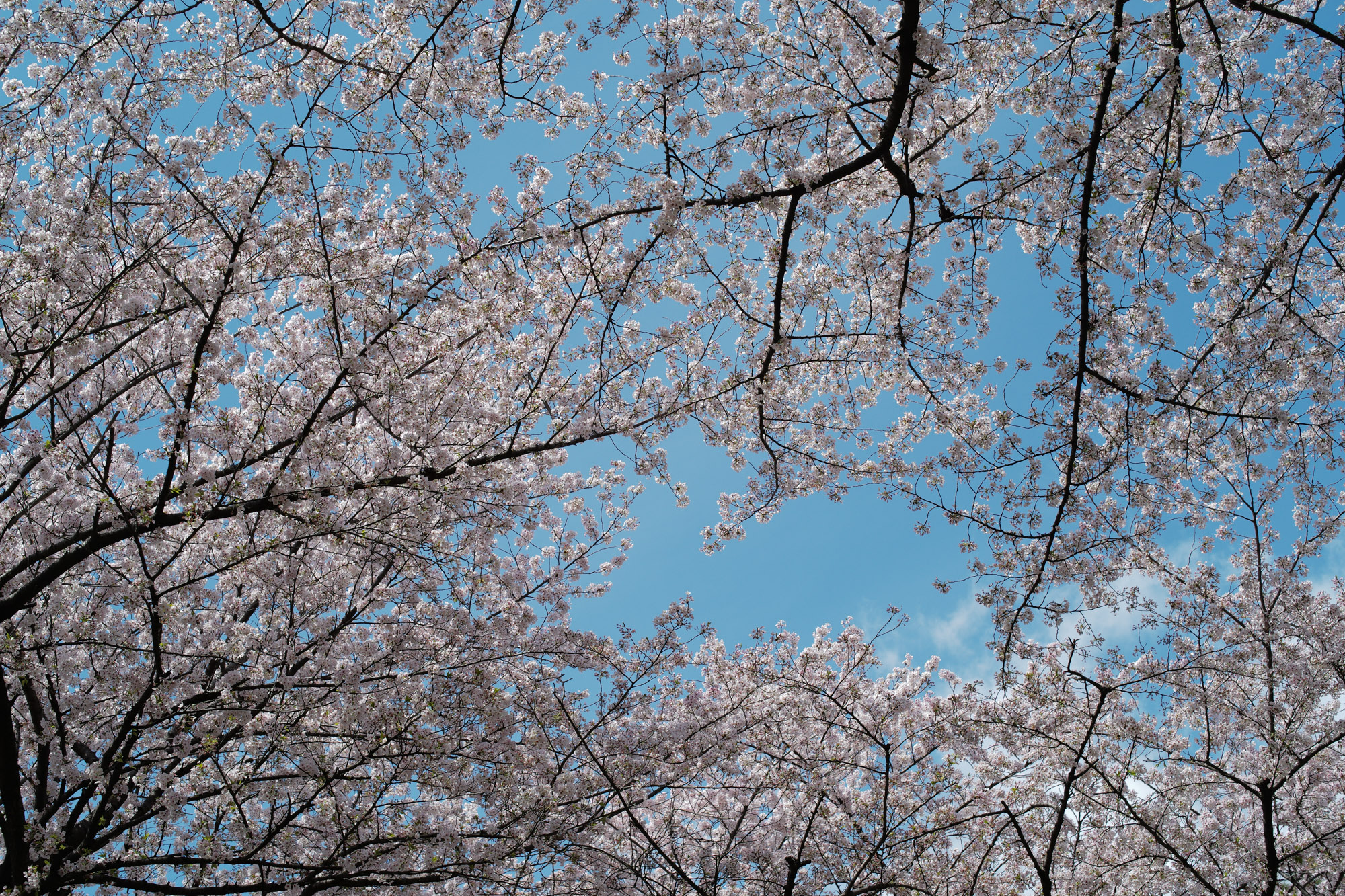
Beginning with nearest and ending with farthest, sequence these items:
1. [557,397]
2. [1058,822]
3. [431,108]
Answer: [431,108]
[1058,822]
[557,397]

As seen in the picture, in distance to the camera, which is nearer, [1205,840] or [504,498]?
[504,498]

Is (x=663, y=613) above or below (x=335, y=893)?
above

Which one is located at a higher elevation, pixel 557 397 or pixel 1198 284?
pixel 557 397

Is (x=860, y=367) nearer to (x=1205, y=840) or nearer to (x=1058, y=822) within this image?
(x=1058, y=822)

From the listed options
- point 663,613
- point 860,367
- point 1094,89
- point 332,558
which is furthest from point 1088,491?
point 332,558

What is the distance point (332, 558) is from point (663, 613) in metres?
3.66

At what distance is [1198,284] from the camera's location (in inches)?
235

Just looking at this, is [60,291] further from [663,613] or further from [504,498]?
[663,613]

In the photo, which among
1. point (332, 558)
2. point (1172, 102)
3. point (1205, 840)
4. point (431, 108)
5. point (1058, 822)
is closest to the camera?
point (1172, 102)

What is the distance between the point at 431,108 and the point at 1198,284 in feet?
20.3

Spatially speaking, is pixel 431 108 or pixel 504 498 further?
pixel 504 498

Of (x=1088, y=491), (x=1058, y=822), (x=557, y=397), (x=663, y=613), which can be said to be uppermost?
(x=557, y=397)

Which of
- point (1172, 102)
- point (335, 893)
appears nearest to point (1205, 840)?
point (1172, 102)

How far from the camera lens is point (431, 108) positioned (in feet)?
19.1
